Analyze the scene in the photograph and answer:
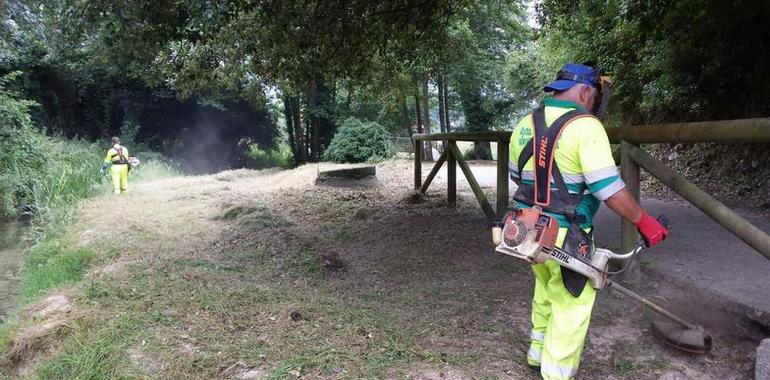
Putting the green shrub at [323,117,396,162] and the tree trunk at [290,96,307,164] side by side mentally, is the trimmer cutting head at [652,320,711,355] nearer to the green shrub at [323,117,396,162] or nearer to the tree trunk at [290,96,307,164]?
the green shrub at [323,117,396,162]

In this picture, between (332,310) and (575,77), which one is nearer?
(575,77)

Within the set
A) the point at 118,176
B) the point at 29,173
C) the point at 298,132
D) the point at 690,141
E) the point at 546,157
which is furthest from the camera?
the point at 298,132

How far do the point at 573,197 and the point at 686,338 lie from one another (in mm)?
1150

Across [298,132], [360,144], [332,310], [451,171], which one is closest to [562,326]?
[332,310]

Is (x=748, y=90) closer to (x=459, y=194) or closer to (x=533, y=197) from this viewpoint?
(x=459, y=194)

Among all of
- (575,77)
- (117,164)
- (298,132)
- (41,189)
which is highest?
(298,132)

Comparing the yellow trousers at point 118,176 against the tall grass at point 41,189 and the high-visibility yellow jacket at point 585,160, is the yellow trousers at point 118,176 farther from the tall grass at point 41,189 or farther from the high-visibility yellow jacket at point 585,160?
the high-visibility yellow jacket at point 585,160

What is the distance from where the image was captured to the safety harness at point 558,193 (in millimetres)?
2721

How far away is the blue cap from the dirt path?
162 centimetres

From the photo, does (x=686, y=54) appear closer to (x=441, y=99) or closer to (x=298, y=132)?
(x=441, y=99)

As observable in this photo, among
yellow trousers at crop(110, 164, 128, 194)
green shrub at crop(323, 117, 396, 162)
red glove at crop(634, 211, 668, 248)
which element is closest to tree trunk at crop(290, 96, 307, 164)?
green shrub at crop(323, 117, 396, 162)

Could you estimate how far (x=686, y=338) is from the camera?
3.07 m

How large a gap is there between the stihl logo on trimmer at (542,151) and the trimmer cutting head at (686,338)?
1357 mm

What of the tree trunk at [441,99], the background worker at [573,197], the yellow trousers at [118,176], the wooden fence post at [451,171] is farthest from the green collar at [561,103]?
the tree trunk at [441,99]
